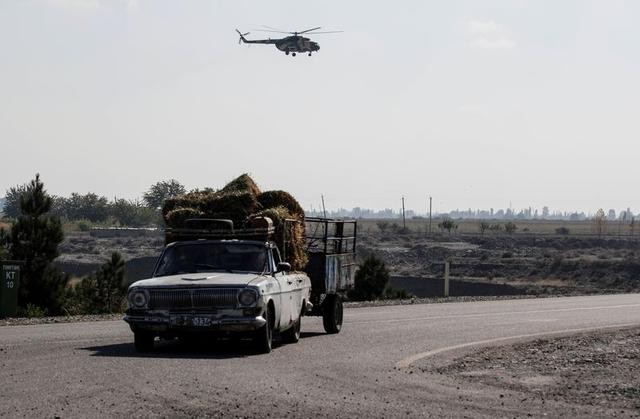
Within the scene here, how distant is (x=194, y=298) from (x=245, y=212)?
139 inches

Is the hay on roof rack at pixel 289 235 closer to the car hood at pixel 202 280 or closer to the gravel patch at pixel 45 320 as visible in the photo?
the car hood at pixel 202 280

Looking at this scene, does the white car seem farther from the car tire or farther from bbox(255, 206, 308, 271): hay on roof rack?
bbox(255, 206, 308, 271): hay on roof rack

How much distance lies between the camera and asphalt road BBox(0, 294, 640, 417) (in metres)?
10.9

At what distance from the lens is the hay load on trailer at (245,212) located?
1900cm

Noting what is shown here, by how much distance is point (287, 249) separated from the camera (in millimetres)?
19344

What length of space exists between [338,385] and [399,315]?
46.5ft

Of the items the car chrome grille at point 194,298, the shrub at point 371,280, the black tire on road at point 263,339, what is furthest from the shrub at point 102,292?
the black tire on road at point 263,339

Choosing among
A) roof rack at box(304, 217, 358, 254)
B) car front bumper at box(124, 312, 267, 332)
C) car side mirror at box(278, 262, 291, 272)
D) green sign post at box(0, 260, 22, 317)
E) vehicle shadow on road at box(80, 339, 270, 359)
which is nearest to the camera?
vehicle shadow on road at box(80, 339, 270, 359)

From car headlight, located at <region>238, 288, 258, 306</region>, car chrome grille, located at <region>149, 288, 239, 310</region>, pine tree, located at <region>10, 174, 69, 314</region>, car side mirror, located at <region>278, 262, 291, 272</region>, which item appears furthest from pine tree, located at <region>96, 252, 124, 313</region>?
car headlight, located at <region>238, 288, 258, 306</region>

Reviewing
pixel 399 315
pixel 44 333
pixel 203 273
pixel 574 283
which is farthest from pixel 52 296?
pixel 574 283

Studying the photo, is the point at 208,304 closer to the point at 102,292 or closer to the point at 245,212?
the point at 245,212

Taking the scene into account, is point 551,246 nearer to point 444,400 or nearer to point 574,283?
point 574,283

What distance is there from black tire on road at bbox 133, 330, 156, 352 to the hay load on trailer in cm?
261

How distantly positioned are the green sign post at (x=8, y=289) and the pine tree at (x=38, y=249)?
24.7 feet
